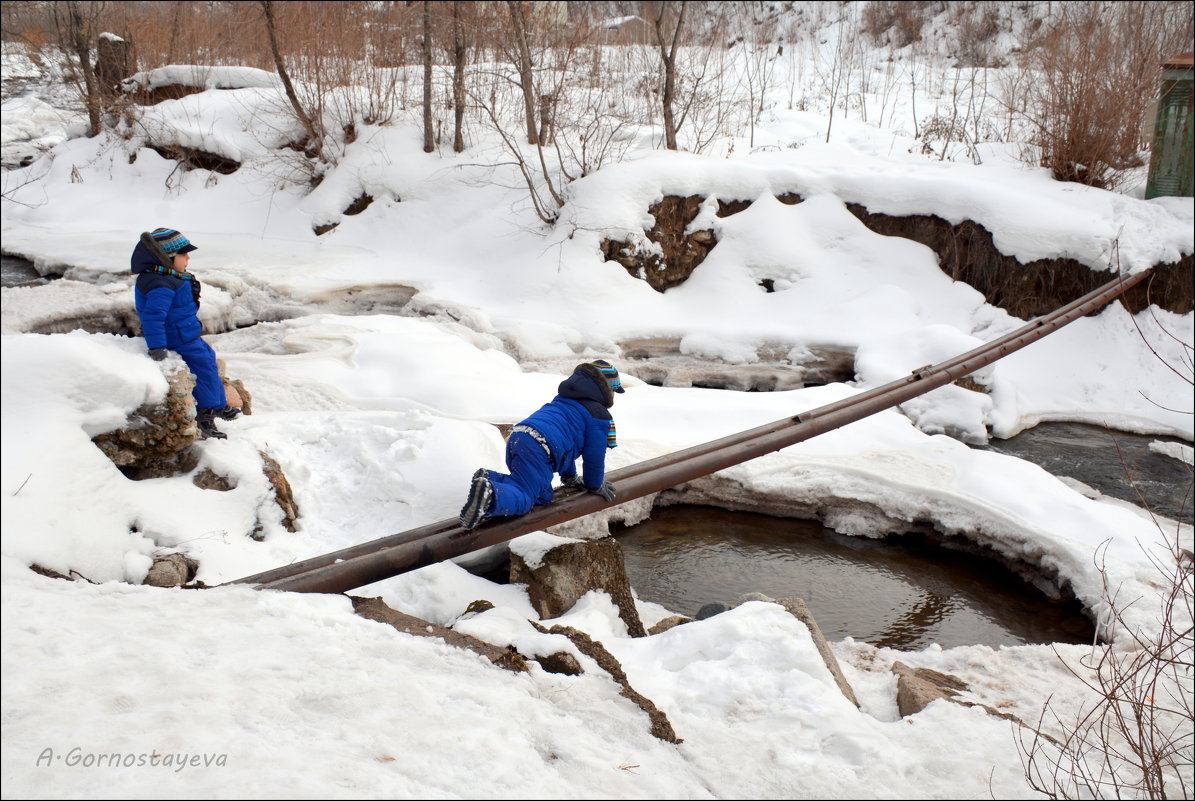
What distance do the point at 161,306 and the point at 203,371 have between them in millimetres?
464

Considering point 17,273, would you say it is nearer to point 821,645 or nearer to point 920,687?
point 821,645

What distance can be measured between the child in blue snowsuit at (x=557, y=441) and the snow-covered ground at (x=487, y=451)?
1.76ft

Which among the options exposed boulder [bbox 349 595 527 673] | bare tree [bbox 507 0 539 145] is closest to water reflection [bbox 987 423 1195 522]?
exposed boulder [bbox 349 595 527 673]

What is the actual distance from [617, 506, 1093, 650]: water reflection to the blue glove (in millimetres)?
1156

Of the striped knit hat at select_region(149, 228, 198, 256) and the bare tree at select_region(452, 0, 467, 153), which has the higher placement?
the bare tree at select_region(452, 0, 467, 153)

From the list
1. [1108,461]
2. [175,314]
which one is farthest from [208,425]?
[1108,461]

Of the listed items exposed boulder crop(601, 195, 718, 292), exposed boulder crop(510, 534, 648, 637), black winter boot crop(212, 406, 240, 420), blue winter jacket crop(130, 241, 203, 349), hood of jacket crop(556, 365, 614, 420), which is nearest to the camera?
hood of jacket crop(556, 365, 614, 420)

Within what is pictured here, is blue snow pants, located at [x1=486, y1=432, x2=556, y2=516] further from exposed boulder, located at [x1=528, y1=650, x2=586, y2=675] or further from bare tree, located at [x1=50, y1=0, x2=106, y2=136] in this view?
bare tree, located at [x1=50, y1=0, x2=106, y2=136]

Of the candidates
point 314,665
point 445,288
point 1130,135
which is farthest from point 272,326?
point 1130,135

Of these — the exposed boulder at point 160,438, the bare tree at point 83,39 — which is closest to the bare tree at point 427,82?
the bare tree at point 83,39

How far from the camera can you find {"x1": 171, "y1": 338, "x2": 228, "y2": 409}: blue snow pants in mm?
4660

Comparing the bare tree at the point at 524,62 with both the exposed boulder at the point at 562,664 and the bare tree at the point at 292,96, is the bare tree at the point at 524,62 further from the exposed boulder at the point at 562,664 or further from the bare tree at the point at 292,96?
the exposed boulder at the point at 562,664

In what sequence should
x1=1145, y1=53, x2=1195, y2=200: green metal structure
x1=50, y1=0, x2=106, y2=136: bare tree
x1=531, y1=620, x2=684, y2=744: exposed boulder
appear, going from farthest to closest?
1. x1=50, y1=0, x2=106, y2=136: bare tree
2. x1=1145, y1=53, x2=1195, y2=200: green metal structure
3. x1=531, y1=620, x2=684, y2=744: exposed boulder

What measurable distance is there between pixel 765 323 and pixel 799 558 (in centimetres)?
448
